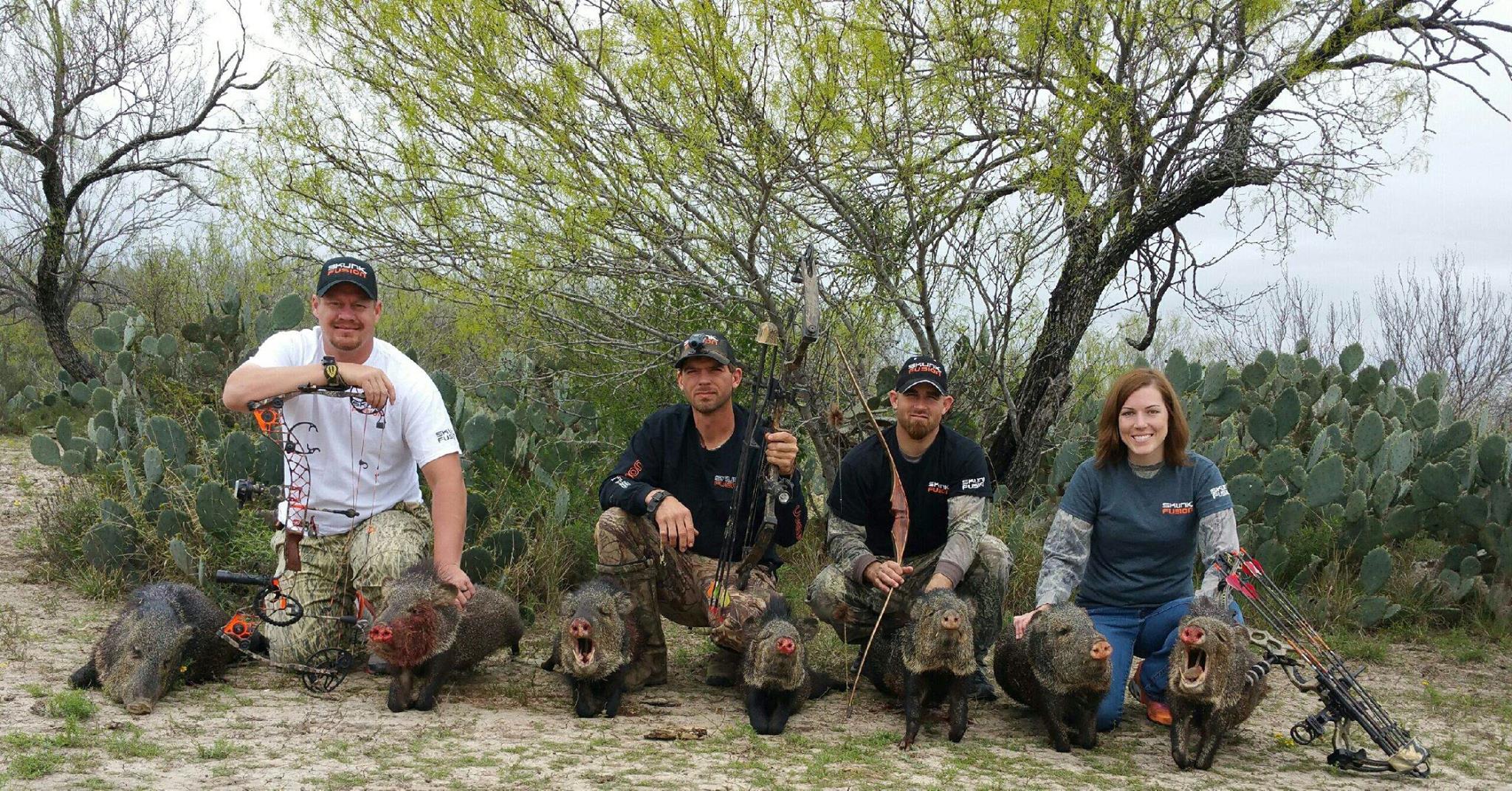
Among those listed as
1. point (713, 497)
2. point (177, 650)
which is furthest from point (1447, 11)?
point (177, 650)

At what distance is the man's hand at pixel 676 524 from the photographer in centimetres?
438

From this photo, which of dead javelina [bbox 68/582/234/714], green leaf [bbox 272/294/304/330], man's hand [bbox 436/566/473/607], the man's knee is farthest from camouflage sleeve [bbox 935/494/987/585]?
green leaf [bbox 272/294/304/330]

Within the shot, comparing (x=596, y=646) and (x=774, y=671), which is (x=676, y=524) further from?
(x=774, y=671)

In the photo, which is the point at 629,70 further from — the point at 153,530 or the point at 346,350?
the point at 153,530

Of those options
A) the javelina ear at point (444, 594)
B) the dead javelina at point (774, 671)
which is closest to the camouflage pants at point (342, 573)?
the javelina ear at point (444, 594)

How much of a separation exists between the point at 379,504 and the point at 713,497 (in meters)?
1.37

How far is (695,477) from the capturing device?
4.79 metres

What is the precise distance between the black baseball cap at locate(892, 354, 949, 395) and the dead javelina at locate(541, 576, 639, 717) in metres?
1.40

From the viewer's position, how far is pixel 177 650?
4188 mm

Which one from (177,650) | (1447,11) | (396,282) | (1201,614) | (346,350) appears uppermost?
(1447,11)

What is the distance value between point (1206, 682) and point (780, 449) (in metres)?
1.65

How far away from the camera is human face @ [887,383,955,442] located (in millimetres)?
4625

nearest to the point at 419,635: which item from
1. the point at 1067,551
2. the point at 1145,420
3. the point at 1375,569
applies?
the point at 1067,551

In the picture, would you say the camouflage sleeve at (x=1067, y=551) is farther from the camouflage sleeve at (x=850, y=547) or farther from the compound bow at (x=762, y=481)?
the compound bow at (x=762, y=481)
